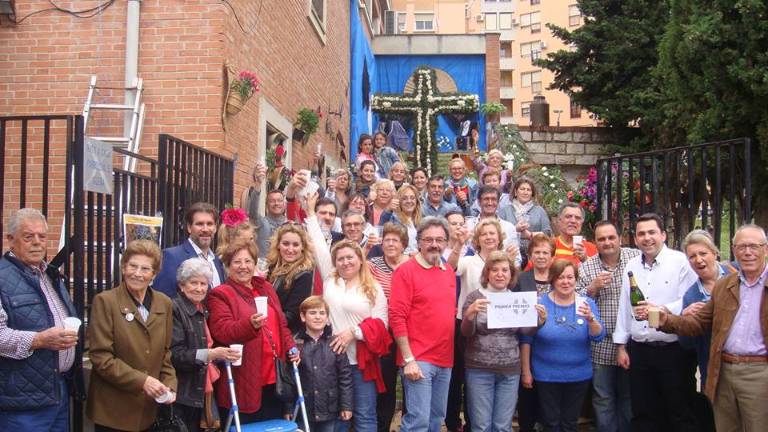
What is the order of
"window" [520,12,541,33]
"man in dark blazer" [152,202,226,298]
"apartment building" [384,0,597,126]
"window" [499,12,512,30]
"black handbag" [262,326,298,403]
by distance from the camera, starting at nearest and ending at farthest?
"black handbag" [262,326,298,403], "man in dark blazer" [152,202,226,298], "apartment building" [384,0,597,126], "window" [520,12,541,33], "window" [499,12,512,30]

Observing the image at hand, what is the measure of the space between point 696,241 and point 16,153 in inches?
265

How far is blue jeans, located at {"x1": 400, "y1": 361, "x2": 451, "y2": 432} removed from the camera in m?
5.19

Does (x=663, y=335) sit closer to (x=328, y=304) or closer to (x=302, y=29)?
(x=328, y=304)

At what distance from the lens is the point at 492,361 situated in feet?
17.3

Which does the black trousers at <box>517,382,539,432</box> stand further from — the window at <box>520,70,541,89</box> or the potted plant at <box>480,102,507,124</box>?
the window at <box>520,70,541,89</box>

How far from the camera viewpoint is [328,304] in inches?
209

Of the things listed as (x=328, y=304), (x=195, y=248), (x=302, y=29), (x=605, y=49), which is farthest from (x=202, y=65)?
(x=605, y=49)

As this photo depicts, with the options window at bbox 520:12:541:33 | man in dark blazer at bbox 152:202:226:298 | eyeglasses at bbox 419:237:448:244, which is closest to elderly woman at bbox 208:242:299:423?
man in dark blazer at bbox 152:202:226:298

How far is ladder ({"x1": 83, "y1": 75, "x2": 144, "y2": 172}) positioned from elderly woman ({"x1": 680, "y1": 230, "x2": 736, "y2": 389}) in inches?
211

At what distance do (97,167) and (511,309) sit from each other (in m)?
3.06

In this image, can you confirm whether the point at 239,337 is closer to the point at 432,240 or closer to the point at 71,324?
the point at 71,324

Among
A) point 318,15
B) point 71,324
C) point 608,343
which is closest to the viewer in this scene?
point 71,324

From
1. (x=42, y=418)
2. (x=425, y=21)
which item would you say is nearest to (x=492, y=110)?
(x=42, y=418)

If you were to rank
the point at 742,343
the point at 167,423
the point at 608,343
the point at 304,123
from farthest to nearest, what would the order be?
the point at 304,123 < the point at 608,343 < the point at 742,343 < the point at 167,423
